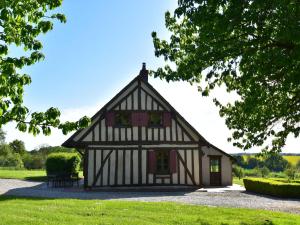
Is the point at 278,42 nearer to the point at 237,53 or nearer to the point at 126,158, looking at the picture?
the point at 237,53

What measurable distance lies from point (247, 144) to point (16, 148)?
59675 millimetres

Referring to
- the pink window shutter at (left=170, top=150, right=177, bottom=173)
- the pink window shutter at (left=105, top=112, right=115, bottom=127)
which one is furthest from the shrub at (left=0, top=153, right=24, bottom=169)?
the pink window shutter at (left=170, top=150, right=177, bottom=173)

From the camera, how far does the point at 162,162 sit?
2516cm

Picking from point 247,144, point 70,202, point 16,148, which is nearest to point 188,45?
point 247,144

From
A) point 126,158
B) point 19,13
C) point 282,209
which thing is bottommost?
point 282,209

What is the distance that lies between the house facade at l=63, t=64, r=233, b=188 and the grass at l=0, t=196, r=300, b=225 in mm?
7961

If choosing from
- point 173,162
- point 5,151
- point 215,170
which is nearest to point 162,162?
point 173,162

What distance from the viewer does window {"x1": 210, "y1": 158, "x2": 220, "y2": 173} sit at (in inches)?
1132

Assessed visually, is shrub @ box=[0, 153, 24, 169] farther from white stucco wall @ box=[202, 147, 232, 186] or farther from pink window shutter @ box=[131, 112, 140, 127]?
pink window shutter @ box=[131, 112, 140, 127]

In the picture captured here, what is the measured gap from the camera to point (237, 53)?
10.7 meters

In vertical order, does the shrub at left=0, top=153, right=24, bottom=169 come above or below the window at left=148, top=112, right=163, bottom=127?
below

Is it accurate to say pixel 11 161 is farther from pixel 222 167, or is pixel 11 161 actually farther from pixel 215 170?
pixel 222 167

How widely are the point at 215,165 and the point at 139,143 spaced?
6.84 metres

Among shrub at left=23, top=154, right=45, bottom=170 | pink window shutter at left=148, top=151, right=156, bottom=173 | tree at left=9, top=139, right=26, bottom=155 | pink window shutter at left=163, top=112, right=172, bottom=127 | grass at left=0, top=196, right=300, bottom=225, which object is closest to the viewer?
grass at left=0, top=196, right=300, bottom=225
